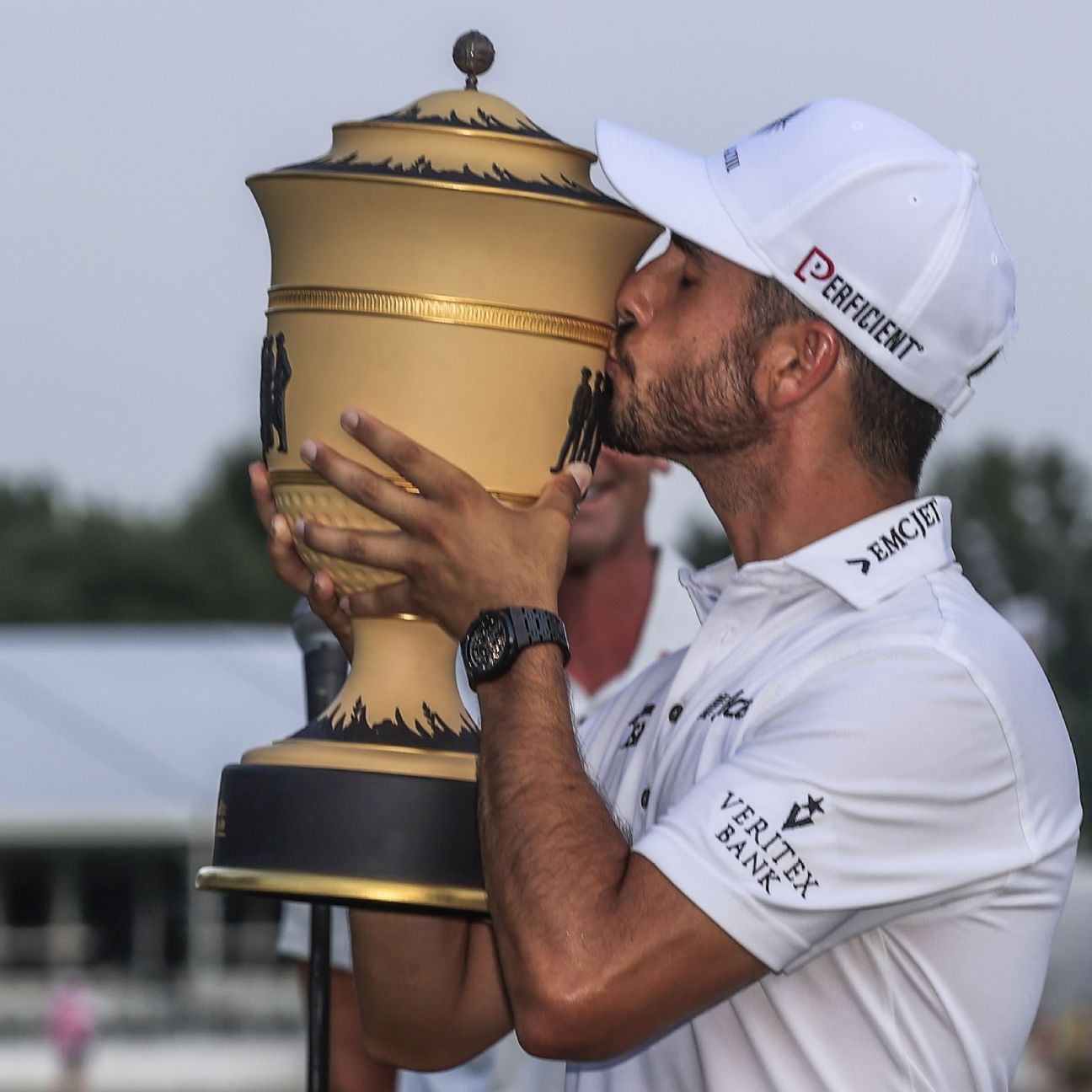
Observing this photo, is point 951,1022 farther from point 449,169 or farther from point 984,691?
point 449,169

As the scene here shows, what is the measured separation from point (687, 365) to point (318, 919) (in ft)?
3.60

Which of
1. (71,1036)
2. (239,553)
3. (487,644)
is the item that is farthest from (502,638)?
(239,553)

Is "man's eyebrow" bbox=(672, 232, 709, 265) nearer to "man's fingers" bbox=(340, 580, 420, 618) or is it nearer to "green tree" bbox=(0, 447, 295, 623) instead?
"man's fingers" bbox=(340, 580, 420, 618)

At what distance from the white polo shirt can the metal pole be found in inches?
28.3

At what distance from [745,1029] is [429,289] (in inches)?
36.4

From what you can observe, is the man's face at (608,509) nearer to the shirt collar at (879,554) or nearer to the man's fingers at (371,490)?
the shirt collar at (879,554)

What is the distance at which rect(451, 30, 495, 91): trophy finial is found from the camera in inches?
109

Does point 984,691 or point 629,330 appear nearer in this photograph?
point 984,691

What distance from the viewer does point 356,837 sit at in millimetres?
2549

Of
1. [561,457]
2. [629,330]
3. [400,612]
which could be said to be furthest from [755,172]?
[400,612]

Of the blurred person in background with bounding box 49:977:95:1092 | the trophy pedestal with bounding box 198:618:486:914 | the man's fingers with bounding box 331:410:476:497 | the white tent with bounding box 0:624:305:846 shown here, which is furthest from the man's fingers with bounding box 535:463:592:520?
the white tent with bounding box 0:624:305:846

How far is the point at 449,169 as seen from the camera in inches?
99.6

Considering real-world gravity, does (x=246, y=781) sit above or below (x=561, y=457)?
below

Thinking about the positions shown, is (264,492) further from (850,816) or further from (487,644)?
(850,816)
